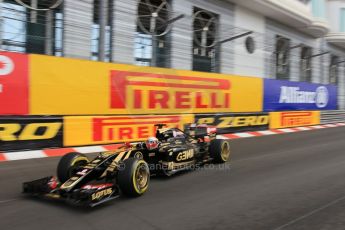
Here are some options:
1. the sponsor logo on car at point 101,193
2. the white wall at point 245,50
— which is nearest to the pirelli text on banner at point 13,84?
the sponsor logo on car at point 101,193

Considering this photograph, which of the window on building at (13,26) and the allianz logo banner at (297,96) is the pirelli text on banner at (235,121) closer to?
the allianz logo banner at (297,96)

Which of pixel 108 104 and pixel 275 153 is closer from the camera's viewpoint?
pixel 275 153

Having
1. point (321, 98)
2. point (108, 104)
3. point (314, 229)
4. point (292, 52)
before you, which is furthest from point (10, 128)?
point (292, 52)

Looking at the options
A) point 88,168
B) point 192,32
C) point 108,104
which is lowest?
point 88,168

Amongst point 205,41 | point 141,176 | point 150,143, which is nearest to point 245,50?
point 205,41

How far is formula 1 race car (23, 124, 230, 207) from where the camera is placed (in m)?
4.74

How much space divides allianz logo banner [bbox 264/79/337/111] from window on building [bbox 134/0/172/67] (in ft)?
13.9

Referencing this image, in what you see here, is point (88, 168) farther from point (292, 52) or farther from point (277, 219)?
point (292, 52)

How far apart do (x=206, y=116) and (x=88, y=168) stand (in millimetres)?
7955

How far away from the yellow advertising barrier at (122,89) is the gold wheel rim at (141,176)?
430cm

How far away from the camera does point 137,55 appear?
14500 millimetres

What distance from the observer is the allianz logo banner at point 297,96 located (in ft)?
52.7

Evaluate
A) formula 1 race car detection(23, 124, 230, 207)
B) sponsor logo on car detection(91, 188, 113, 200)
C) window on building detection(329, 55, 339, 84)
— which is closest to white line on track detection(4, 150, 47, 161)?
formula 1 race car detection(23, 124, 230, 207)

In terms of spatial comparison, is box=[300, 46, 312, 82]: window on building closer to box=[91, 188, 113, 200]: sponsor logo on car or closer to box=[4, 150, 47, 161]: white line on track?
box=[4, 150, 47, 161]: white line on track
